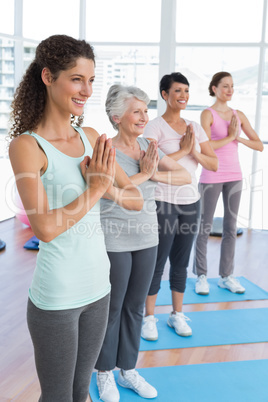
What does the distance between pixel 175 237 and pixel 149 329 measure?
0.60 meters

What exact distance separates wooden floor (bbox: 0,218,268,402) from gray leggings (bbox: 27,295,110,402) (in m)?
0.95

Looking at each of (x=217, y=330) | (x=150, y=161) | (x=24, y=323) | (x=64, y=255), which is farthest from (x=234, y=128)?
(x=64, y=255)

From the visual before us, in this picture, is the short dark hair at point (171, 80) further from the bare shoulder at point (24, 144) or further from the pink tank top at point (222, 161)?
the bare shoulder at point (24, 144)

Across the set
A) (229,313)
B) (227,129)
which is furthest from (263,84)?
(229,313)

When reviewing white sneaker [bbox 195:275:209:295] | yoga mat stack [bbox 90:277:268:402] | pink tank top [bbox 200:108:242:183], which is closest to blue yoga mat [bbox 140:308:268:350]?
yoga mat stack [bbox 90:277:268:402]

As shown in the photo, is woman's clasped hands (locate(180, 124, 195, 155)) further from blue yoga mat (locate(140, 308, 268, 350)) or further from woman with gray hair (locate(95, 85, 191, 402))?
blue yoga mat (locate(140, 308, 268, 350))

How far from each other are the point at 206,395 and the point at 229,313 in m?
1.06

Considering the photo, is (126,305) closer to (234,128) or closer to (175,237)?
(175,237)

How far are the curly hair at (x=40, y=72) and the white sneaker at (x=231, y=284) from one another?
2704mm

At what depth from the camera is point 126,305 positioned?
225cm

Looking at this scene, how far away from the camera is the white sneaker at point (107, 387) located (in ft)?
7.35

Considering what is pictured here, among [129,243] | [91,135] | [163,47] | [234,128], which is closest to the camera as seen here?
[91,135]

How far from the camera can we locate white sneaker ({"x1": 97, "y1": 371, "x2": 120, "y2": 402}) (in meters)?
2.24

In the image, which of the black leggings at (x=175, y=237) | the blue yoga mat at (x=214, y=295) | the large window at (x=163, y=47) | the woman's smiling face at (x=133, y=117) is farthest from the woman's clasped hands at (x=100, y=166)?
the large window at (x=163, y=47)
